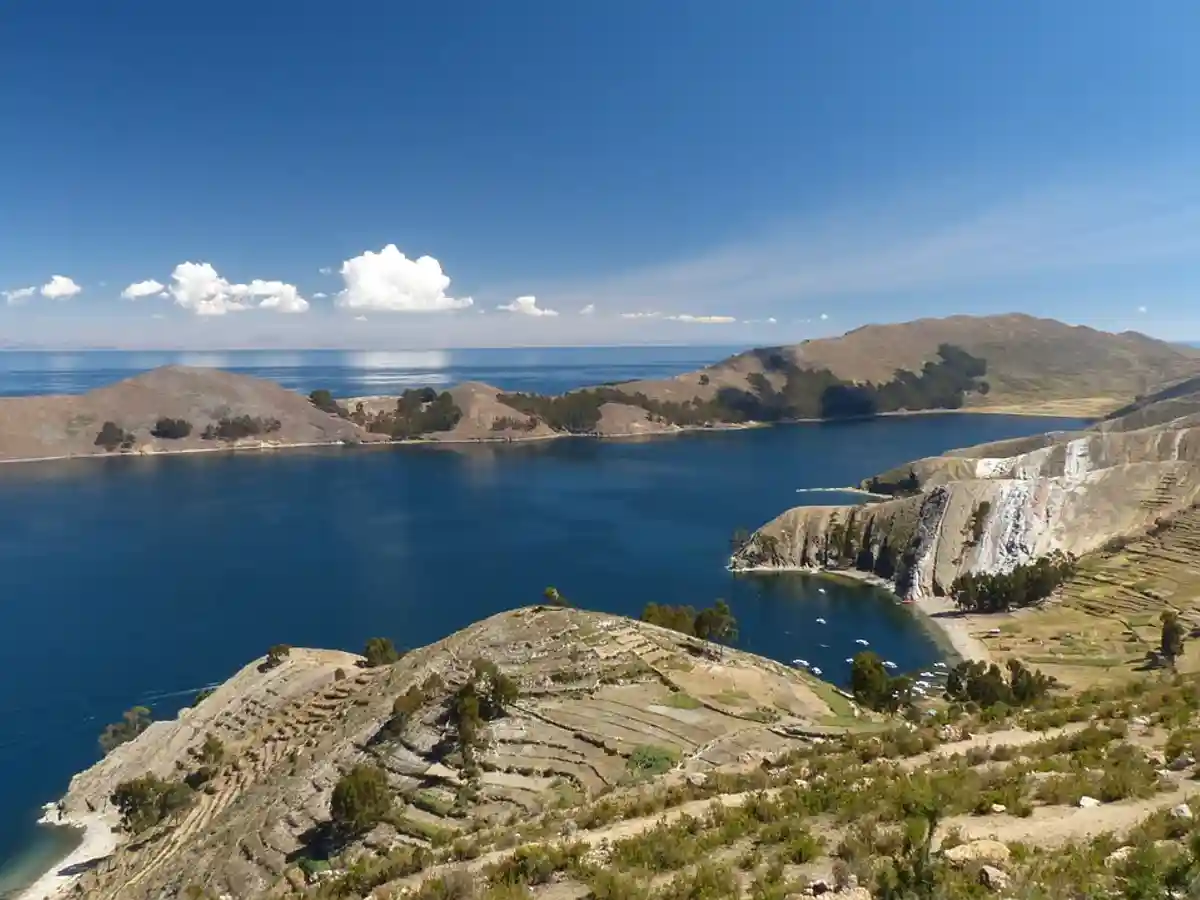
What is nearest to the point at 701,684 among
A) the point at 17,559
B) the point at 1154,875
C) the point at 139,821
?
the point at 1154,875

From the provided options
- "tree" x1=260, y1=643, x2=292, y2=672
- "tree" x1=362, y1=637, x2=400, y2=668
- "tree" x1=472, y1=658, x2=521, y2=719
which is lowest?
"tree" x1=260, y1=643, x2=292, y2=672

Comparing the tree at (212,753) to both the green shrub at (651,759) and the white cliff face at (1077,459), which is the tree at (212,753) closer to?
the green shrub at (651,759)

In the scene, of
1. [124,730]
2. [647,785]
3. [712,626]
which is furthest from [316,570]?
[647,785]

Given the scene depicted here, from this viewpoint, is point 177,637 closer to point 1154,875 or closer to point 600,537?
point 600,537

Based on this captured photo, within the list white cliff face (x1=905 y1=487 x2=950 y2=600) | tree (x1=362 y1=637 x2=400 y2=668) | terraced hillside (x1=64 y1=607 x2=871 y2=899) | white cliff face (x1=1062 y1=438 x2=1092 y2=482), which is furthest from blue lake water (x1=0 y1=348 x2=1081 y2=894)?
white cliff face (x1=1062 y1=438 x2=1092 y2=482)

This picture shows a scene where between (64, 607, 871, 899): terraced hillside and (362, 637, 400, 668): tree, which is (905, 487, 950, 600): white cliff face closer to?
(64, 607, 871, 899): terraced hillside

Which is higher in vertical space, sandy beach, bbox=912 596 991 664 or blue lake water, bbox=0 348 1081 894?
blue lake water, bbox=0 348 1081 894

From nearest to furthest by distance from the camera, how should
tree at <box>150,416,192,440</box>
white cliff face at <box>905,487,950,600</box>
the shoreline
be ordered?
1. the shoreline
2. white cliff face at <box>905,487,950,600</box>
3. tree at <box>150,416,192,440</box>
